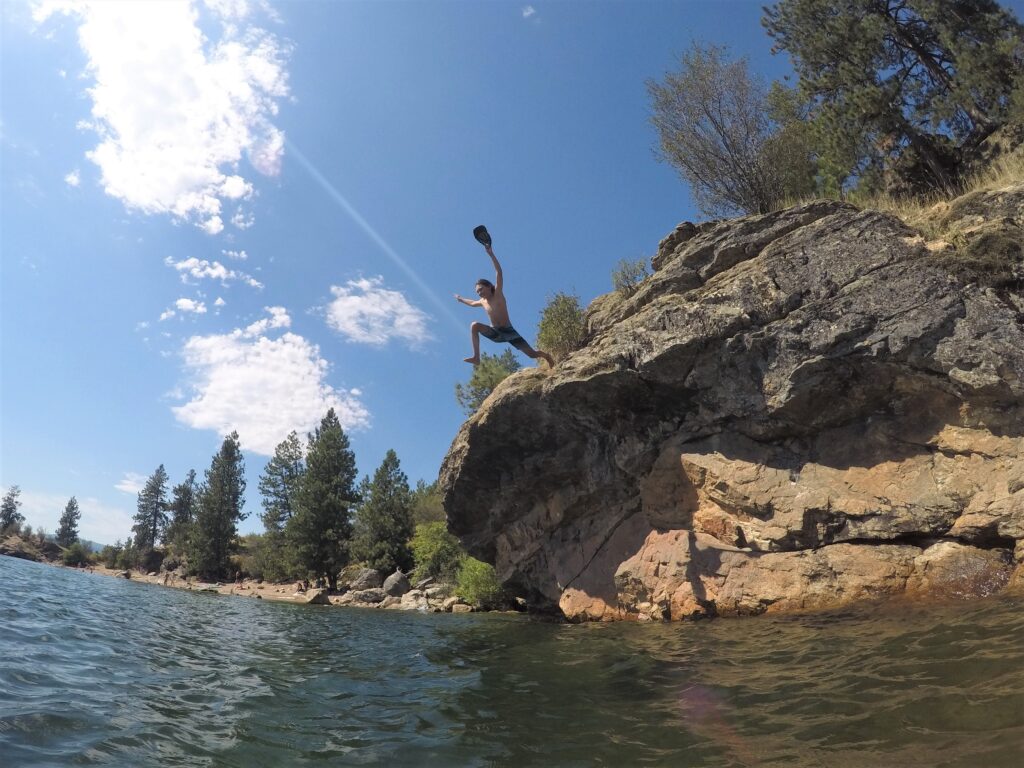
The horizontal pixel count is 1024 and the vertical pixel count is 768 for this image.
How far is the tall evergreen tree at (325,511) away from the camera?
1642 inches

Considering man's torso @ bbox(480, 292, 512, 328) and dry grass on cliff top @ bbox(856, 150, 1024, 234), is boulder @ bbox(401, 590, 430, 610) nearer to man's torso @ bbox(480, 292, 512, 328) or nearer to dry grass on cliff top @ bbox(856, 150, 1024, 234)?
man's torso @ bbox(480, 292, 512, 328)

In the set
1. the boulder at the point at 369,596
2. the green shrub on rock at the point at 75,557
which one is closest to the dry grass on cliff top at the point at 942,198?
the boulder at the point at 369,596

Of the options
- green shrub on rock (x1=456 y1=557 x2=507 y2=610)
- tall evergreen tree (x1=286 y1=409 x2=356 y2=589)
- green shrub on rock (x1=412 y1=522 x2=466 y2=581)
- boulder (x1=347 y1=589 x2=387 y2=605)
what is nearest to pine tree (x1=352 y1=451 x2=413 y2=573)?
tall evergreen tree (x1=286 y1=409 x2=356 y2=589)

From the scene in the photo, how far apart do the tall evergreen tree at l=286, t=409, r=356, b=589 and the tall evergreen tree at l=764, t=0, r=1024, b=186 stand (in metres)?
40.2

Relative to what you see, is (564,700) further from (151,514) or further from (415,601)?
(151,514)

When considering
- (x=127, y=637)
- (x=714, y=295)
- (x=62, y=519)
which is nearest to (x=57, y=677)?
(x=127, y=637)

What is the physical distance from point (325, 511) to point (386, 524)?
547 centimetres

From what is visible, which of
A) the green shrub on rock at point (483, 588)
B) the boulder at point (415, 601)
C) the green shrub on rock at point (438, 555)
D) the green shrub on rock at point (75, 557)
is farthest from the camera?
the green shrub on rock at point (75, 557)

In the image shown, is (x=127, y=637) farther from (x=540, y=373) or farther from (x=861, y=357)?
(x=861, y=357)

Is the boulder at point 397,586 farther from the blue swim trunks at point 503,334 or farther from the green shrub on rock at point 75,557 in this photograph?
the green shrub on rock at point 75,557

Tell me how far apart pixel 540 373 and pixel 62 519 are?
121625 mm

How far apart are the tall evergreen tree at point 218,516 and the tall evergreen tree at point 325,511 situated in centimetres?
2006

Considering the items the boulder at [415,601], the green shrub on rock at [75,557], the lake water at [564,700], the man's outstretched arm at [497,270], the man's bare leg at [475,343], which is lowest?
the boulder at [415,601]

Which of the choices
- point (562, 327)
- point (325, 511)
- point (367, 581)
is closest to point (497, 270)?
point (562, 327)
